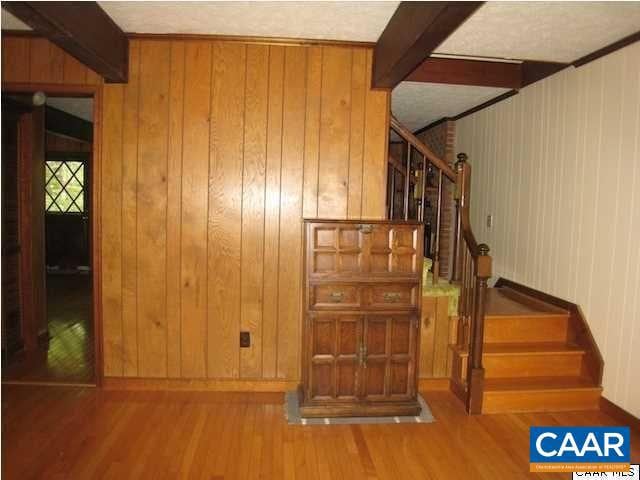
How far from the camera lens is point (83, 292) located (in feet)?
20.9

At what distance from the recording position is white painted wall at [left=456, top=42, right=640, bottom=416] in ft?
9.66

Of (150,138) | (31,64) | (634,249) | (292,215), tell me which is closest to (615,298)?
(634,249)

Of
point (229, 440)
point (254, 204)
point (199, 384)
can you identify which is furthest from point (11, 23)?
point (229, 440)

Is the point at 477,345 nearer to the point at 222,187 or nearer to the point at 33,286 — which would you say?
the point at 222,187

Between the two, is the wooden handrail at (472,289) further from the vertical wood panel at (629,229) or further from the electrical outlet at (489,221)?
the electrical outlet at (489,221)

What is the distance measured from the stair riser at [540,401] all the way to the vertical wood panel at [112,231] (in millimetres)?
2493

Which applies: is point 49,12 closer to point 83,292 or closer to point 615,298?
point 615,298

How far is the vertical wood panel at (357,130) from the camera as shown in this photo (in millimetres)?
3189

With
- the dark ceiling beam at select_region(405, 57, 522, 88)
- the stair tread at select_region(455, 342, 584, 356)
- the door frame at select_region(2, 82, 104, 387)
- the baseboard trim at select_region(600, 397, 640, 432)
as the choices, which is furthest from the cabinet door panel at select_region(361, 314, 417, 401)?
the dark ceiling beam at select_region(405, 57, 522, 88)

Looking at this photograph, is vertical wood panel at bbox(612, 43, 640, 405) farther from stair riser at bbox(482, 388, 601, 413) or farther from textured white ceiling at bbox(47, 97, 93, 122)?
textured white ceiling at bbox(47, 97, 93, 122)

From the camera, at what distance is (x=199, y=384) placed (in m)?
3.30

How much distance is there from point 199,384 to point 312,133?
188 cm

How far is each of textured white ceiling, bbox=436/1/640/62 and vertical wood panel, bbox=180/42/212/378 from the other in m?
1.63

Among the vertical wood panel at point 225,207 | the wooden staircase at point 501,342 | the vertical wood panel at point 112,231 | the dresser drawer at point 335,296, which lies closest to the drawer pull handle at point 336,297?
the dresser drawer at point 335,296
